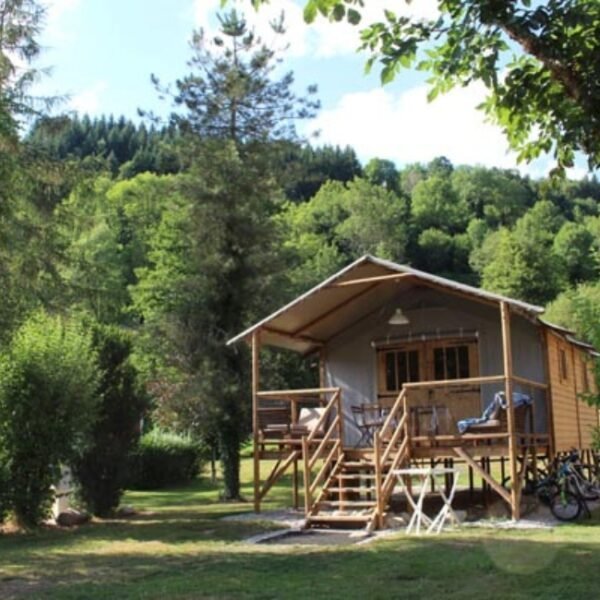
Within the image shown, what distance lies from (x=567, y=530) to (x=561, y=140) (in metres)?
7.54

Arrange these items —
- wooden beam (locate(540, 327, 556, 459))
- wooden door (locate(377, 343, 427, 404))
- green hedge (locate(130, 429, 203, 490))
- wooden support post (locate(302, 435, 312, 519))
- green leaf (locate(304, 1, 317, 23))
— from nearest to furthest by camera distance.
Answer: green leaf (locate(304, 1, 317, 23)) → wooden support post (locate(302, 435, 312, 519)) → wooden beam (locate(540, 327, 556, 459)) → wooden door (locate(377, 343, 427, 404)) → green hedge (locate(130, 429, 203, 490))

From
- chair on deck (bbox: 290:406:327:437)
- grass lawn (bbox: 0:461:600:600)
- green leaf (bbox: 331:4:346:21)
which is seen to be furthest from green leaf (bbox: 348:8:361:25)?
chair on deck (bbox: 290:406:327:437)

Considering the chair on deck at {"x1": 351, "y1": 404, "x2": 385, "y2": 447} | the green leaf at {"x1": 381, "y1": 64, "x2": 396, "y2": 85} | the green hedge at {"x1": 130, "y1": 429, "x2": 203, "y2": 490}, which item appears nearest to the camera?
the green leaf at {"x1": 381, "y1": 64, "x2": 396, "y2": 85}

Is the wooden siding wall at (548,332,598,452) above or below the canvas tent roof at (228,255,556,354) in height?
below

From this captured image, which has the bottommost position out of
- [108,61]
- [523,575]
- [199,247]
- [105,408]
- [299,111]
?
[523,575]

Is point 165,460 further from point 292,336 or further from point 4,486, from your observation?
point 4,486

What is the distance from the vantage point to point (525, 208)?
270 feet

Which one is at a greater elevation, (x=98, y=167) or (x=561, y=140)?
(x=98, y=167)

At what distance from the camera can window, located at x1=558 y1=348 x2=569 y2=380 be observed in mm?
16709

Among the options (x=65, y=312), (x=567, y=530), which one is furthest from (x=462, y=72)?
(x=65, y=312)

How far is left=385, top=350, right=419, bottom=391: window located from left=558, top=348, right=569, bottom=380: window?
9.54 ft

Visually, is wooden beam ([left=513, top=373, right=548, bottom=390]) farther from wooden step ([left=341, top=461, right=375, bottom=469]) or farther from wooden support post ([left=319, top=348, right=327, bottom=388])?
wooden support post ([left=319, top=348, right=327, bottom=388])

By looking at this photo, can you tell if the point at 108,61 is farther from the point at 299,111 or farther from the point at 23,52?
the point at 299,111

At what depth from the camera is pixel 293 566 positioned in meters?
8.64
